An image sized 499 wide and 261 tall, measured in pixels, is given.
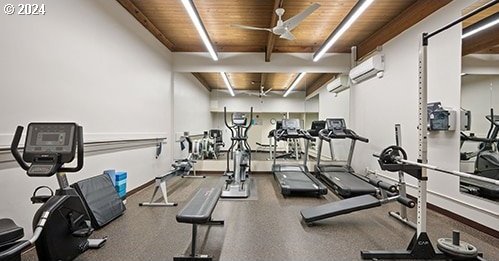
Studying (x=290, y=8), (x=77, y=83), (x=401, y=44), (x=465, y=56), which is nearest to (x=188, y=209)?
(x=77, y=83)

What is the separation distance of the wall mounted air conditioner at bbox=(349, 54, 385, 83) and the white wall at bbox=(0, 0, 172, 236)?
189 inches

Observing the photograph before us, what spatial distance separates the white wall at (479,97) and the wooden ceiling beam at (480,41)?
35 centimetres

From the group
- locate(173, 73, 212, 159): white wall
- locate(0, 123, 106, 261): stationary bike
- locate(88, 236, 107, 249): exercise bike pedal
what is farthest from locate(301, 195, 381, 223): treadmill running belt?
locate(173, 73, 212, 159): white wall

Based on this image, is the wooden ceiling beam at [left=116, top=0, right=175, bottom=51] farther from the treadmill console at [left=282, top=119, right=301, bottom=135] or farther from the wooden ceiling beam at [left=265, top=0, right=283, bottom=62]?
the treadmill console at [left=282, top=119, right=301, bottom=135]

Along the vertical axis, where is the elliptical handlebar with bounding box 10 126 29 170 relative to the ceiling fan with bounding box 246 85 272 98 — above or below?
below

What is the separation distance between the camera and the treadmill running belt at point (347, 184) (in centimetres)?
424

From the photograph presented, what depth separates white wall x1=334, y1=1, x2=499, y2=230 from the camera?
3383 mm

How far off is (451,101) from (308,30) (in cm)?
305

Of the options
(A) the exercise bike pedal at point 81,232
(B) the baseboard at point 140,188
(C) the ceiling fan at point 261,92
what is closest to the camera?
(A) the exercise bike pedal at point 81,232

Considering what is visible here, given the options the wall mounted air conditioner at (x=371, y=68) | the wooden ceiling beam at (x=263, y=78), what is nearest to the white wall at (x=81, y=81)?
the wooden ceiling beam at (x=263, y=78)

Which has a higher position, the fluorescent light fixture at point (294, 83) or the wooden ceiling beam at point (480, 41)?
the fluorescent light fixture at point (294, 83)

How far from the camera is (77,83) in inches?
123

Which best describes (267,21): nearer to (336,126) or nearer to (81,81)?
(336,126)

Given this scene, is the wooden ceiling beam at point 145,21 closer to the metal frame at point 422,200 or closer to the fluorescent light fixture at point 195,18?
the fluorescent light fixture at point 195,18
